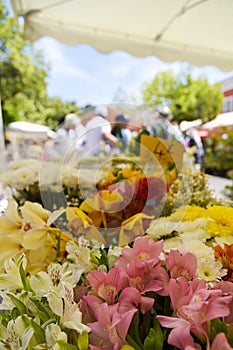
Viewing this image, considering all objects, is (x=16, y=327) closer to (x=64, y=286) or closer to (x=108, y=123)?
(x=64, y=286)

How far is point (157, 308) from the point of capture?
295 mm

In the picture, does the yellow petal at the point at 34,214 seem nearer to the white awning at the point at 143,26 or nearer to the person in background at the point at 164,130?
the person in background at the point at 164,130

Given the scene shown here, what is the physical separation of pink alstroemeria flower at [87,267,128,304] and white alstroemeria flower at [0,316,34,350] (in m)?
0.06

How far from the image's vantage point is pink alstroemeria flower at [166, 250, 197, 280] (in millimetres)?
299

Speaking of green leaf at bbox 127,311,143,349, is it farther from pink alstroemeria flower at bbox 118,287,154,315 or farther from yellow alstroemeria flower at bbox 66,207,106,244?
yellow alstroemeria flower at bbox 66,207,106,244

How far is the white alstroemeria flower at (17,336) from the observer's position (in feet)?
0.81

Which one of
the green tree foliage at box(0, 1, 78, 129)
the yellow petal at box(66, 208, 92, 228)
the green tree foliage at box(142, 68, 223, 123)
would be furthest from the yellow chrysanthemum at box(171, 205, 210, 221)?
the green tree foliage at box(142, 68, 223, 123)

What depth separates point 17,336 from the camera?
255 mm

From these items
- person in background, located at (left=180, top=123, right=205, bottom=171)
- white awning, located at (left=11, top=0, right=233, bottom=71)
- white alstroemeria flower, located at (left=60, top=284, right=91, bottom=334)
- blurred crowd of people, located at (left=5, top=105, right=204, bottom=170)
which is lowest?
person in background, located at (left=180, top=123, right=205, bottom=171)

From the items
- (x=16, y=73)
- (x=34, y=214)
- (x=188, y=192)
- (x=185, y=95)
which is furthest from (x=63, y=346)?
(x=185, y=95)

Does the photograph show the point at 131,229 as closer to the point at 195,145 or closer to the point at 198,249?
the point at 198,249

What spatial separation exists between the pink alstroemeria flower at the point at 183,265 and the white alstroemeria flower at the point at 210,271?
0.04 ft

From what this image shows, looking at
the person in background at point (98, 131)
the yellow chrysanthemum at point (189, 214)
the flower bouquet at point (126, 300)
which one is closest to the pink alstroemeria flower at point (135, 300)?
the flower bouquet at point (126, 300)

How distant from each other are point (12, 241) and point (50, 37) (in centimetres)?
190
